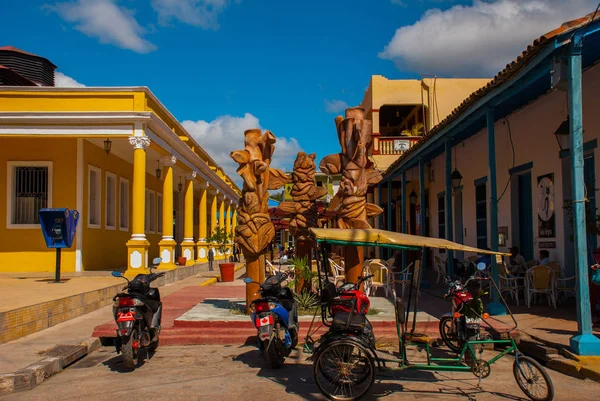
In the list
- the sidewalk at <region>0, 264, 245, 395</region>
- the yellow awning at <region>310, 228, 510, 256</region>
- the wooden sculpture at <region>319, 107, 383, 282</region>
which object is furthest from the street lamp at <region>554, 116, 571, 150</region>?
the sidewalk at <region>0, 264, 245, 395</region>

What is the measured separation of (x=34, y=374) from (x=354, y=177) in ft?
19.0

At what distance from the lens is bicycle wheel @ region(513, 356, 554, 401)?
5.11m

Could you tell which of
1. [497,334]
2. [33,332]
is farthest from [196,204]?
[497,334]

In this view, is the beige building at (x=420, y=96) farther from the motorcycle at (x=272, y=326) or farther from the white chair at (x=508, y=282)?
the motorcycle at (x=272, y=326)

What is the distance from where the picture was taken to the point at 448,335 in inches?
279

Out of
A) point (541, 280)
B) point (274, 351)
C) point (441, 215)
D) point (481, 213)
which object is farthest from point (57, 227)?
point (441, 215)

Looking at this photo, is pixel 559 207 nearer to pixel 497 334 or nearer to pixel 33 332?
pixel 497 334

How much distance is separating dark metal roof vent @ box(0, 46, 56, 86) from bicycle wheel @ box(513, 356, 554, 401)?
837 inches

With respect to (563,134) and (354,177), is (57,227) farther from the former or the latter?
(563,134)

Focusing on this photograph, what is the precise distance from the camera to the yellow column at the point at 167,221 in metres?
17.2

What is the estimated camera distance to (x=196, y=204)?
1399 inches

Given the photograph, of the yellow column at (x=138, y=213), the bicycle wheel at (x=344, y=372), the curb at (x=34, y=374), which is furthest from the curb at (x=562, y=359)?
the yellow column at (x=138, y=213)

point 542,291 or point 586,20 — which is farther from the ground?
point 586,20

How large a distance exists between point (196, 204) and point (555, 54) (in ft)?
98.8
